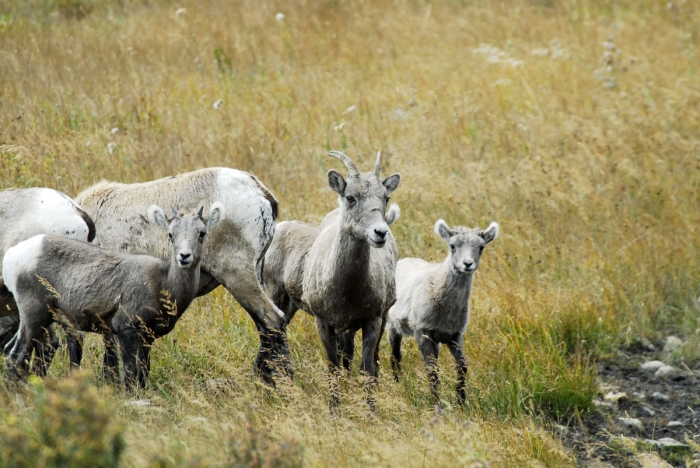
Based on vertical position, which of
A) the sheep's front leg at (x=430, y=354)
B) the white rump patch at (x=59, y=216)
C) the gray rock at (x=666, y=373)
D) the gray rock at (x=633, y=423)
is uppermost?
the white rump patch at (x=59, y=216)

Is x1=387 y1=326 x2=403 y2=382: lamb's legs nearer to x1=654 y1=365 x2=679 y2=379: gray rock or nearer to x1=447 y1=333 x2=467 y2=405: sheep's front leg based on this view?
x1=447 y1=333 x2=467 y2=405: sheep's front leg

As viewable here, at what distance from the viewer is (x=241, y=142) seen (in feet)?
32.2

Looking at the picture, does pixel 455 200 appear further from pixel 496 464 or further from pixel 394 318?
pixel 496 464

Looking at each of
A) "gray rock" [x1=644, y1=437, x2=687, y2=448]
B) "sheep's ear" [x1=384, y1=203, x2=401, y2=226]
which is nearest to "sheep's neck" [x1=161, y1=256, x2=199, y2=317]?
"sheep's ear" [x1=384, y1=203, x2=401, y2=226]

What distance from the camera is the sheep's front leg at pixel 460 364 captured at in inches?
248

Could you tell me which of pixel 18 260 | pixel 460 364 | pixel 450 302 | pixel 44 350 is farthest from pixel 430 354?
pixel 18 260

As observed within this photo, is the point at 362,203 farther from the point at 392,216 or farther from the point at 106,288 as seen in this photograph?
the point at 106,288

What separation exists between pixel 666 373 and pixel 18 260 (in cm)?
526

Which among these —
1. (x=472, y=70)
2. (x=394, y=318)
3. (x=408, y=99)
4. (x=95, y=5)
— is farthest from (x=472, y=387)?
(x=95, y=5)

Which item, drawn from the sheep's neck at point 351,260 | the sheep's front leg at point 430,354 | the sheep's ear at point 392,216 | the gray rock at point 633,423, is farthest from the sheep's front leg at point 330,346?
the gray rock at point 633,423

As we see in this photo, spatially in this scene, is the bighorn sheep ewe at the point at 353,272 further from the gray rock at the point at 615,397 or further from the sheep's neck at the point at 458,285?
the gray rock at the point at 615,397

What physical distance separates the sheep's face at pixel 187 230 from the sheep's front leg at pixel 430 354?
1.92 metres

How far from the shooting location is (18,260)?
18.4 ft

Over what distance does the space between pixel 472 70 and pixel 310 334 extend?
6252 millimetres
